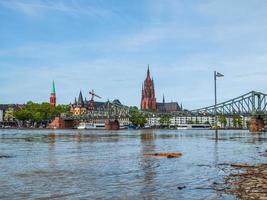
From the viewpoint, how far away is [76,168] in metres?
33.1

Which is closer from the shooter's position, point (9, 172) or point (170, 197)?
point (170, 197)

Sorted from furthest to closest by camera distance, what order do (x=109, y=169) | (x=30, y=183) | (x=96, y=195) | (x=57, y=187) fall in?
1. (x=109, y=169)
2. (x=30, y=183)
3. (x=57, y=187)
4. (x=96, y=195)

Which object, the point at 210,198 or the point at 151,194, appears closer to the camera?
the point at 210,198

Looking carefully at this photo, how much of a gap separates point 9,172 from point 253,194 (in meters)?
16.5

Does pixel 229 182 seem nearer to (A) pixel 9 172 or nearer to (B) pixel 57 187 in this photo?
(B) pixel 57 187

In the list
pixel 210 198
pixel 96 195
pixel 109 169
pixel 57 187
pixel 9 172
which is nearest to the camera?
pixel 210 198

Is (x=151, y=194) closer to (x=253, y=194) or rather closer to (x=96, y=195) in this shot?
(x=96, y=195)

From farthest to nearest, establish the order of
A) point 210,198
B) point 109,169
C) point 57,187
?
1. point 109,169
2. point 57,187
3. point 210,198

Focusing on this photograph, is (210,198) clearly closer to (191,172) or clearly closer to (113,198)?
(113,198)

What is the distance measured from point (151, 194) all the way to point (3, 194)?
6.55 m

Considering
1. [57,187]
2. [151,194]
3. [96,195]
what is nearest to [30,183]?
[57,187]

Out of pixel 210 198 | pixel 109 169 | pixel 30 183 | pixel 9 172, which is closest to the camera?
pixel 210 198

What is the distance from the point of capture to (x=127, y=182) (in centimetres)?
2500

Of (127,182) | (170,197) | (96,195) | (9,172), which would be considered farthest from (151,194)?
(9,172)
